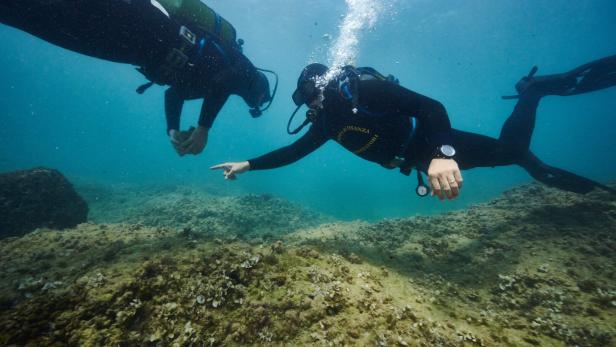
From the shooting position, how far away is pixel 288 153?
468cm

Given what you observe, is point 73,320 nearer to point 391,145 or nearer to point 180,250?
point 180,250

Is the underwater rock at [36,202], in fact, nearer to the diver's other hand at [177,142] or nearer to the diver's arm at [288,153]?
the diver's other hand at [177,142]

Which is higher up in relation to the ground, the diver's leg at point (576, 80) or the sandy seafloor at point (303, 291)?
the diver's leg at point (576, 80)

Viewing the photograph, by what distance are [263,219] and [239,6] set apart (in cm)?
3670

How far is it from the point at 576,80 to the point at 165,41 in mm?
9380

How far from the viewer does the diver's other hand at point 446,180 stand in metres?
2.75

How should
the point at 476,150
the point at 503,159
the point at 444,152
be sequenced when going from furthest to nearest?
1. the point at 503,159
2. the point at 476,150
3. the point at 444,152

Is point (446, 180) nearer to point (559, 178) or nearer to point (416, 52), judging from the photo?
point (559, 178)

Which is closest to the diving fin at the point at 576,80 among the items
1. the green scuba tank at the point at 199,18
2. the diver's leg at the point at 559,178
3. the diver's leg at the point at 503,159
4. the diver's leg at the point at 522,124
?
the diver's leg at the point at 522,124

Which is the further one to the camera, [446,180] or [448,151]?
[448,151]

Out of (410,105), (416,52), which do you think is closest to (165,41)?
(410,105)

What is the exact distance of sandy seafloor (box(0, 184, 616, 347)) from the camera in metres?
1.95

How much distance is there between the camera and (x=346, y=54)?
162 feet

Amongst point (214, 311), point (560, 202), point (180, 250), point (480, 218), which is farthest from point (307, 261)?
point (560, 202)
